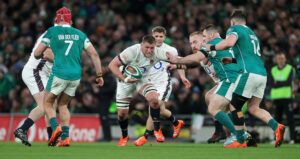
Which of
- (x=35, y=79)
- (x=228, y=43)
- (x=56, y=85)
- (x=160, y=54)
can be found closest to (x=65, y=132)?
(x=56, y=85)

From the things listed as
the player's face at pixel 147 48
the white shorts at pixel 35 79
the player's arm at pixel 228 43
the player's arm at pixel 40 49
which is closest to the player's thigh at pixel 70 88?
the player's arm at pixel 40 49

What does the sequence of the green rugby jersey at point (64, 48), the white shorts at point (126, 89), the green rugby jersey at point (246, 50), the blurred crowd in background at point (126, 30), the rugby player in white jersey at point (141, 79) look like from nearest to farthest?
the green rugby jersey at point (246, 50) → the green rugby jersey at point (64, 48) → the rugby player in white jersey at point (141, 79) → the white shorts at point (126, 89) → the blurred crowd in background at point (126, 30)

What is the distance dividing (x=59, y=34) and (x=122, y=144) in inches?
104

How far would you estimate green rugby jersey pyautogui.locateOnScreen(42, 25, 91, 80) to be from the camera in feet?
49.8

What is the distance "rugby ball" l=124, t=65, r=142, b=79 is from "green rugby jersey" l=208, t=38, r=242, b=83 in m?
1.34

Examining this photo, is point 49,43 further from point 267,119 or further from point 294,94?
→ point 294,94

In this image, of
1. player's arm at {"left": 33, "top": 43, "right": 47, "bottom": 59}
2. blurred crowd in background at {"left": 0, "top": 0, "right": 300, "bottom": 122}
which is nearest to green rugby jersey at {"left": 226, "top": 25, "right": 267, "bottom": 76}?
player's arm at {"left": 33, "top": 43, "right": 47, "bottom": 59}

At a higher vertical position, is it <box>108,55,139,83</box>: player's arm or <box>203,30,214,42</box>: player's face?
<box>203,30,214,42</box>: player's face

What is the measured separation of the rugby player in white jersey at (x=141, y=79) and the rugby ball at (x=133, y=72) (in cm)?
8

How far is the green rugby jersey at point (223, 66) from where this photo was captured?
15.5 metres

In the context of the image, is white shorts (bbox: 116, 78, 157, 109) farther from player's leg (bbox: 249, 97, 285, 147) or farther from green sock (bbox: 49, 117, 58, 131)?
player's leg (bbox: 249, 97, 285, 147)

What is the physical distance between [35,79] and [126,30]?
1010 centimetres

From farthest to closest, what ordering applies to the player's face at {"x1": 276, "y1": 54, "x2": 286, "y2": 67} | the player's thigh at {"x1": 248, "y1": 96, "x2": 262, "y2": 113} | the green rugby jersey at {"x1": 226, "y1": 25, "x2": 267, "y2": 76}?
the player's face at {"x1": 276, "y1": 54, "x2": 286, "y2": 67}
the player's thigh at {"x1": 248, "y1": 96, "x2": 262, "y2": 113}
the green rugby jersey at {"x1": 226, "y1": 25, "x2": 267, "y2": 76}

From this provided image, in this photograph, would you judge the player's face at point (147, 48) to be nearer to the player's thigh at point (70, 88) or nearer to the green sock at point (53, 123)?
the player's thigh at point (70, 88)
